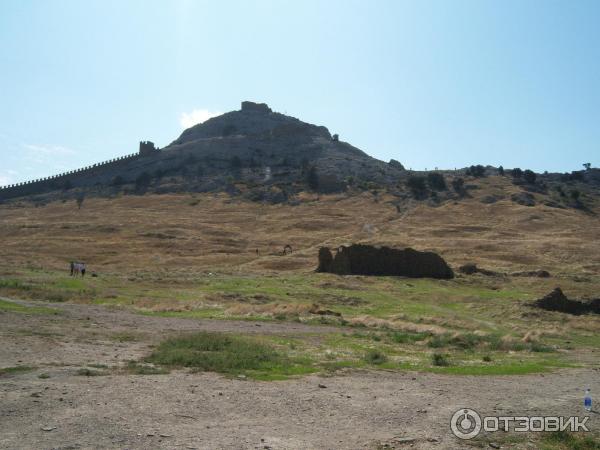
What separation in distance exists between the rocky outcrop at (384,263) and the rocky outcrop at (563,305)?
69.4ft

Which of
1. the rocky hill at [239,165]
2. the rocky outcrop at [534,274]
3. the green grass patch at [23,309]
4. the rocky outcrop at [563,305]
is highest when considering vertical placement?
the rocky hill at [239,165]

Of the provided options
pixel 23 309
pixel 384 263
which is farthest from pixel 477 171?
pixel 23 309

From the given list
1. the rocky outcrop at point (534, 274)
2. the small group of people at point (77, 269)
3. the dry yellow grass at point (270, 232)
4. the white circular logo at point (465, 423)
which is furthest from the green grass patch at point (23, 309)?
the rocky outcrop at point (534, 274)

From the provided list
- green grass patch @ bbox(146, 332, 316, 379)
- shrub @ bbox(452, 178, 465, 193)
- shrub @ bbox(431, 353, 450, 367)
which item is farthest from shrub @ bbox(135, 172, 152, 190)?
shrub @ bbox(431, 353, 450, 367)

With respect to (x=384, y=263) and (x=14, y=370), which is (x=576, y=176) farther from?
(x=14, y=370)

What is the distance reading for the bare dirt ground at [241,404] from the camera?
11766 mm

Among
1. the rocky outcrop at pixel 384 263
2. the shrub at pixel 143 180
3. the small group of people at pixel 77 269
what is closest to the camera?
the small group of people at pixel 77 269

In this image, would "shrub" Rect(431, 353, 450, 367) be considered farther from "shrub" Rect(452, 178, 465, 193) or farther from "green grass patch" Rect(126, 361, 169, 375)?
"shrub" Rect(452, 178, 465, 193)

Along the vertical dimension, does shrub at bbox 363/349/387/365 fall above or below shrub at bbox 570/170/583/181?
below

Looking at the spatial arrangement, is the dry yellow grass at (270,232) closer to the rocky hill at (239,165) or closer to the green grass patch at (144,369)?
the rocky hill at (239,165)

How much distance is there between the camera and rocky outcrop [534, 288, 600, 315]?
44.8 m

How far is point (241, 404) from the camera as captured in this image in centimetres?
1451

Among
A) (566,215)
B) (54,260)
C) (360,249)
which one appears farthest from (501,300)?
(566,215)

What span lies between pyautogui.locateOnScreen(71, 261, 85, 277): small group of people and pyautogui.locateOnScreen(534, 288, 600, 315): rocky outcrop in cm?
4087
